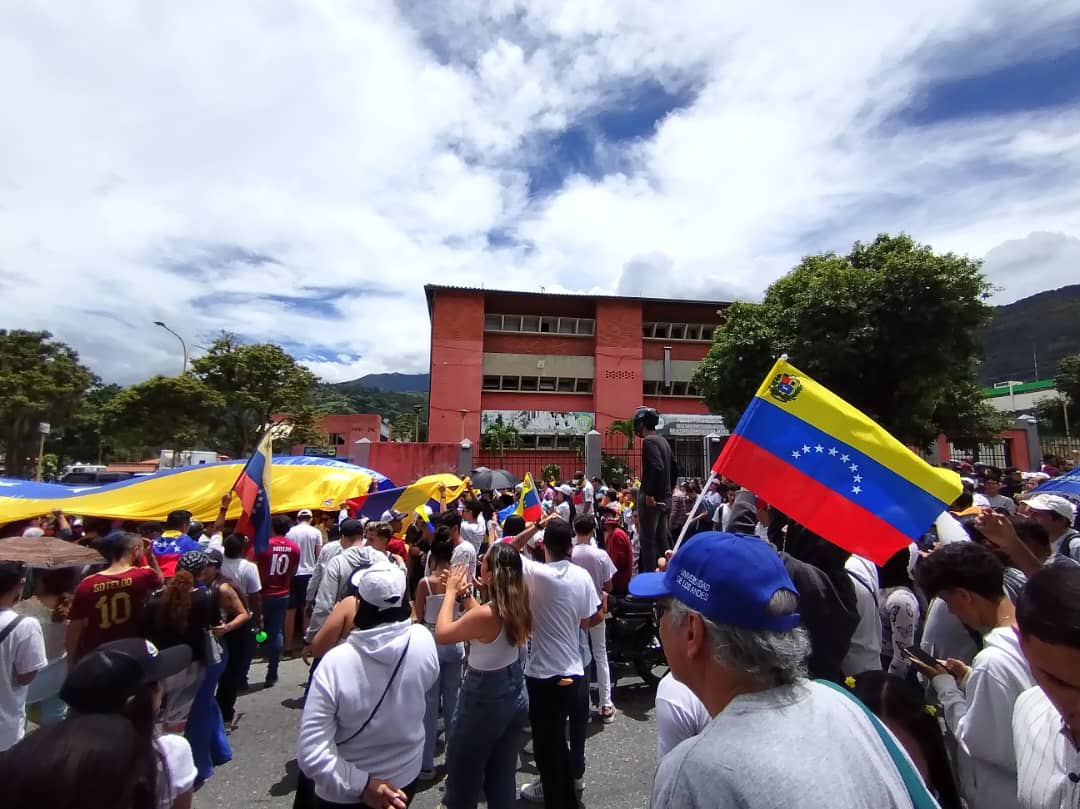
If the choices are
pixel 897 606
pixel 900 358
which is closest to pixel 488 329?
pixel 900 358

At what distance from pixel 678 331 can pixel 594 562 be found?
36.4 m

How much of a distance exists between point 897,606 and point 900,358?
1687 centimetres

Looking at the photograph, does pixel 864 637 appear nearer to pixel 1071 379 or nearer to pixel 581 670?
pixel 581 670

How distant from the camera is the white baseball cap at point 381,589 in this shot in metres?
2.70

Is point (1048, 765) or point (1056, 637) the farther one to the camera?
point (1048, 765)

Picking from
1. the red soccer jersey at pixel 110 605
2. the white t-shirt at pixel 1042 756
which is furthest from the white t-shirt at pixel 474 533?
the white t-shirt at pixel 1042 756

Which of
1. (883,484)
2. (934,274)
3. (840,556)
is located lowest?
(840,556)

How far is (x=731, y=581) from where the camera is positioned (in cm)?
141

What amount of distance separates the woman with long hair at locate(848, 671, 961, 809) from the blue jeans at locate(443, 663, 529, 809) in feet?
6.08

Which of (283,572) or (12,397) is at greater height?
(12,397)

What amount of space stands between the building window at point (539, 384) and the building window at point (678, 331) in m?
5.61

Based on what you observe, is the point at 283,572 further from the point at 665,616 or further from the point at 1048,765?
the point at 1048,765

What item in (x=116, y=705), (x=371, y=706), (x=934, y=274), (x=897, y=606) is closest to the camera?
(x=116, y=705)

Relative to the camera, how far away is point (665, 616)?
1.59 meters
